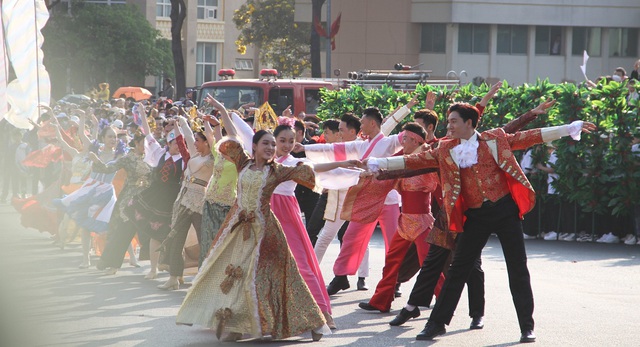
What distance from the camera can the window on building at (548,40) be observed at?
177 ft

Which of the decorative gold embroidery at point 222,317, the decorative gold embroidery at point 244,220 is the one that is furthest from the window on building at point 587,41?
the decorative gold embroidery at point 222,317

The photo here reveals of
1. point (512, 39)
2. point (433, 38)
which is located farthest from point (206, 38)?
point (512, 39)

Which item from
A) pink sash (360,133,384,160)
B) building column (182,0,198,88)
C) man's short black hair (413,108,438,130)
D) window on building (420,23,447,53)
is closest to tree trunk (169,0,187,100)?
window on building (420,23,447,53)

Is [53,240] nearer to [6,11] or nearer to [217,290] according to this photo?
[217,290]

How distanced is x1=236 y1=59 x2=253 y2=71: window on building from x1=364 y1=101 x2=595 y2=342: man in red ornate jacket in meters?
65.5

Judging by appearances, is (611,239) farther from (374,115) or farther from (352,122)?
(374,115)

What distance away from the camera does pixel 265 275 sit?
762 cm

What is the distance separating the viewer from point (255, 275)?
298 inches

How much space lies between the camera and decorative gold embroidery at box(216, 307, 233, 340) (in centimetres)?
745

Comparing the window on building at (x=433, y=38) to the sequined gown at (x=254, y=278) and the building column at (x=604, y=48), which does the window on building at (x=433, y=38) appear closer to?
the building column at (x=604, y=48)

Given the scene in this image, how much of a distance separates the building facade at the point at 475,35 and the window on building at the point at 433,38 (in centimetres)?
3

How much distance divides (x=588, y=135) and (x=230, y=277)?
347 inches

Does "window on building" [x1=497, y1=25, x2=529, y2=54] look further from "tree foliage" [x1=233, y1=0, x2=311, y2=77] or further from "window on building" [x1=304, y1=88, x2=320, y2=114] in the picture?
"window on building" [x1=304, y1=88, x2=320, y2=114]

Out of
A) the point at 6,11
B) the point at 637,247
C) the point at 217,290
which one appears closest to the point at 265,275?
the point at 217,290
